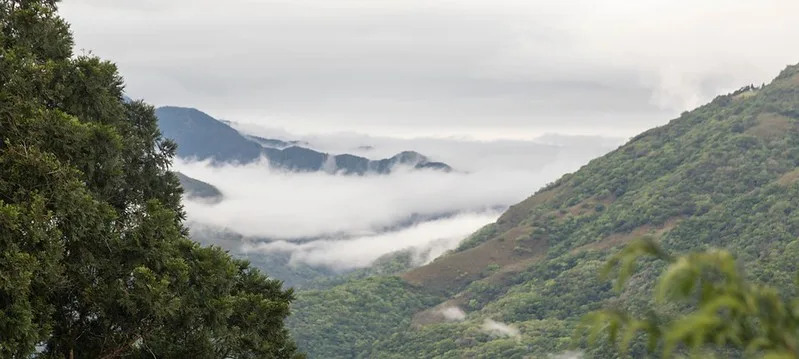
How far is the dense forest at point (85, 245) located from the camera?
70.2 ft

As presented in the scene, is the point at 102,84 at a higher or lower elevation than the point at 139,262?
higher

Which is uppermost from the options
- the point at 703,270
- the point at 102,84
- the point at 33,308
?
the point at 102,84

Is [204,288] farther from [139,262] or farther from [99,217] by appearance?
[99,217]

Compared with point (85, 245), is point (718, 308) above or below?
above

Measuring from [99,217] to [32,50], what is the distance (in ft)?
21.1

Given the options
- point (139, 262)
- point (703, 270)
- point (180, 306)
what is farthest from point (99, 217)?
point (703, 270)

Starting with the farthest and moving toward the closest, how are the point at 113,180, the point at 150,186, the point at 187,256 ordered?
the point at 150,186
the point at 187,256
the point at 113,180

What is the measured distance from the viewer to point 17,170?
21703 mm

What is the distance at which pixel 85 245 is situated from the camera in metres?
25.4

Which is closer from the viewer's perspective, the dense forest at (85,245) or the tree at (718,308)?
the tree at (718,308)

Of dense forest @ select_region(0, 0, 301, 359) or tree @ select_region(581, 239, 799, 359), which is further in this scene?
dense forest @ select_region(0, 0, 301, 359)

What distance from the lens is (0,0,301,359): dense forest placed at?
70.2ft

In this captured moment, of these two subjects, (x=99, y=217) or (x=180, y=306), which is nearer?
(x=99, y=217)

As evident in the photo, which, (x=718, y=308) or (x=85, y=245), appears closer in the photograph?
(x=718, y=308)
